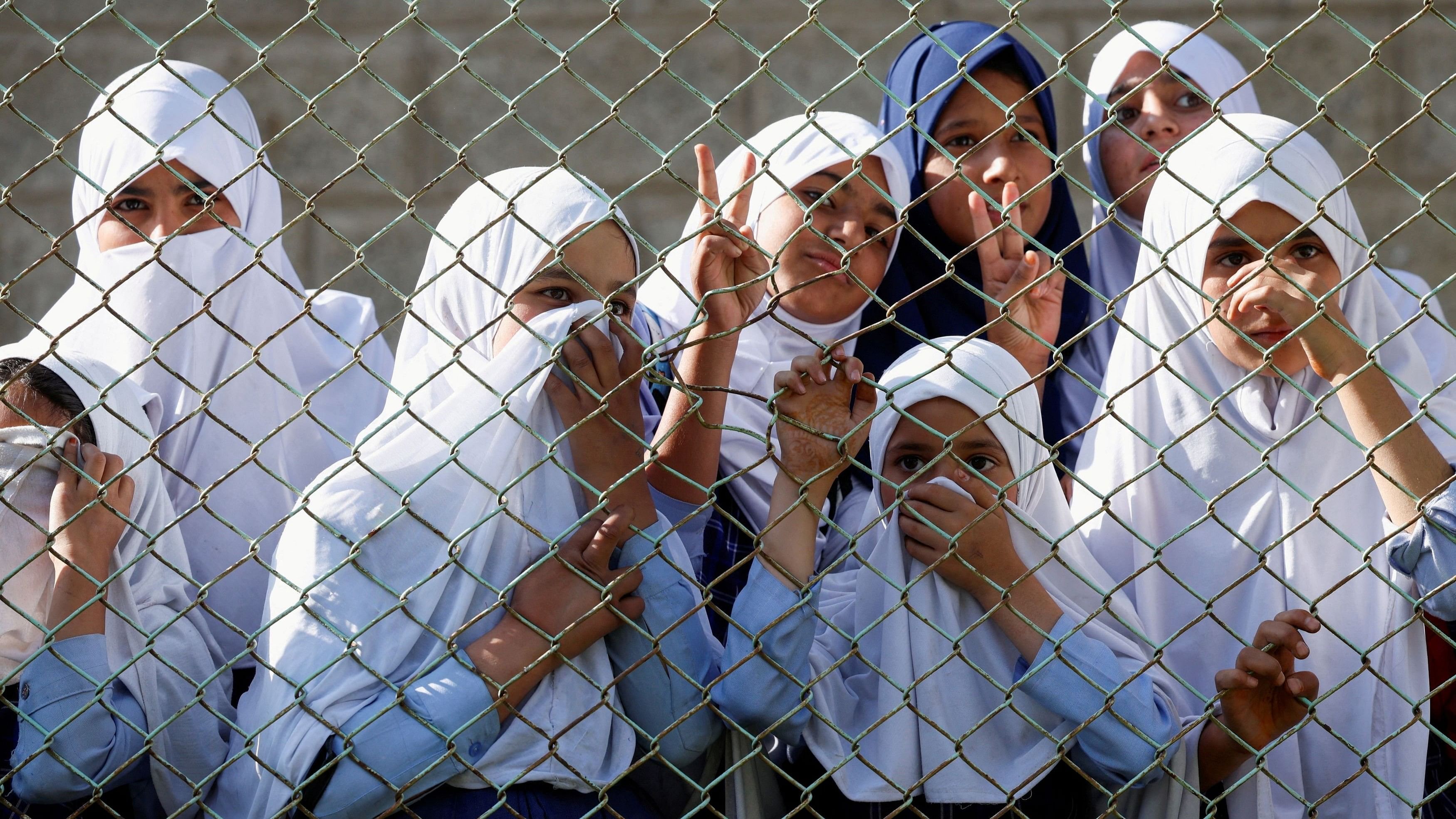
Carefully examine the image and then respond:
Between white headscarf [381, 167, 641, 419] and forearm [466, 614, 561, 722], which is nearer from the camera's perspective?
forearm [466, 614, 561, 722]

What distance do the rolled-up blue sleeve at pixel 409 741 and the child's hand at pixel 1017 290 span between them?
137cm

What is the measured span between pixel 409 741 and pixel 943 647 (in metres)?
0.81

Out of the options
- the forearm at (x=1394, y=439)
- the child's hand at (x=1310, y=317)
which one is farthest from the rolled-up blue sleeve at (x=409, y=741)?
the forearm at (x=1394, y=439)

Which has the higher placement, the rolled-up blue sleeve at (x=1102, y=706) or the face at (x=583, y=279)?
the face at (x=583, y=279)

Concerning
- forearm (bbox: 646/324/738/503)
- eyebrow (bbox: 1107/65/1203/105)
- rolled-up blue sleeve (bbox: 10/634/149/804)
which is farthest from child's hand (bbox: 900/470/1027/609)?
eyebrow (bbox: 1107/65/1203/105)

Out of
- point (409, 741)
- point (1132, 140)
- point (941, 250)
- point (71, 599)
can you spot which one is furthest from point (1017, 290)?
point (71, 599)

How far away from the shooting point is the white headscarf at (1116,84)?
3424 millimetres

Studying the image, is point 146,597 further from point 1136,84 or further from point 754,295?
point 1136,84

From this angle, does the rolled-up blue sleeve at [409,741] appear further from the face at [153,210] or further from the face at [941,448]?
the face at [153,210]

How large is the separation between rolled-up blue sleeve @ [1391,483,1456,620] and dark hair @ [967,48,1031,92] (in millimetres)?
1498

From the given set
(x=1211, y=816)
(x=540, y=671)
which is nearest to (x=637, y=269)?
(x=540, y=671)

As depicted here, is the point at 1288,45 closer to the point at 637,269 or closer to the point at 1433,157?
the point at 1433,157

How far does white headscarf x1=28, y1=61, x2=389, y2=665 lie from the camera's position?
2631mm

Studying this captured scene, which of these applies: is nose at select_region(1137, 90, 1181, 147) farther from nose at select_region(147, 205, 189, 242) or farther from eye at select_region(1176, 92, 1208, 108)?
nose at select_region(147, 205, 189, 242)
